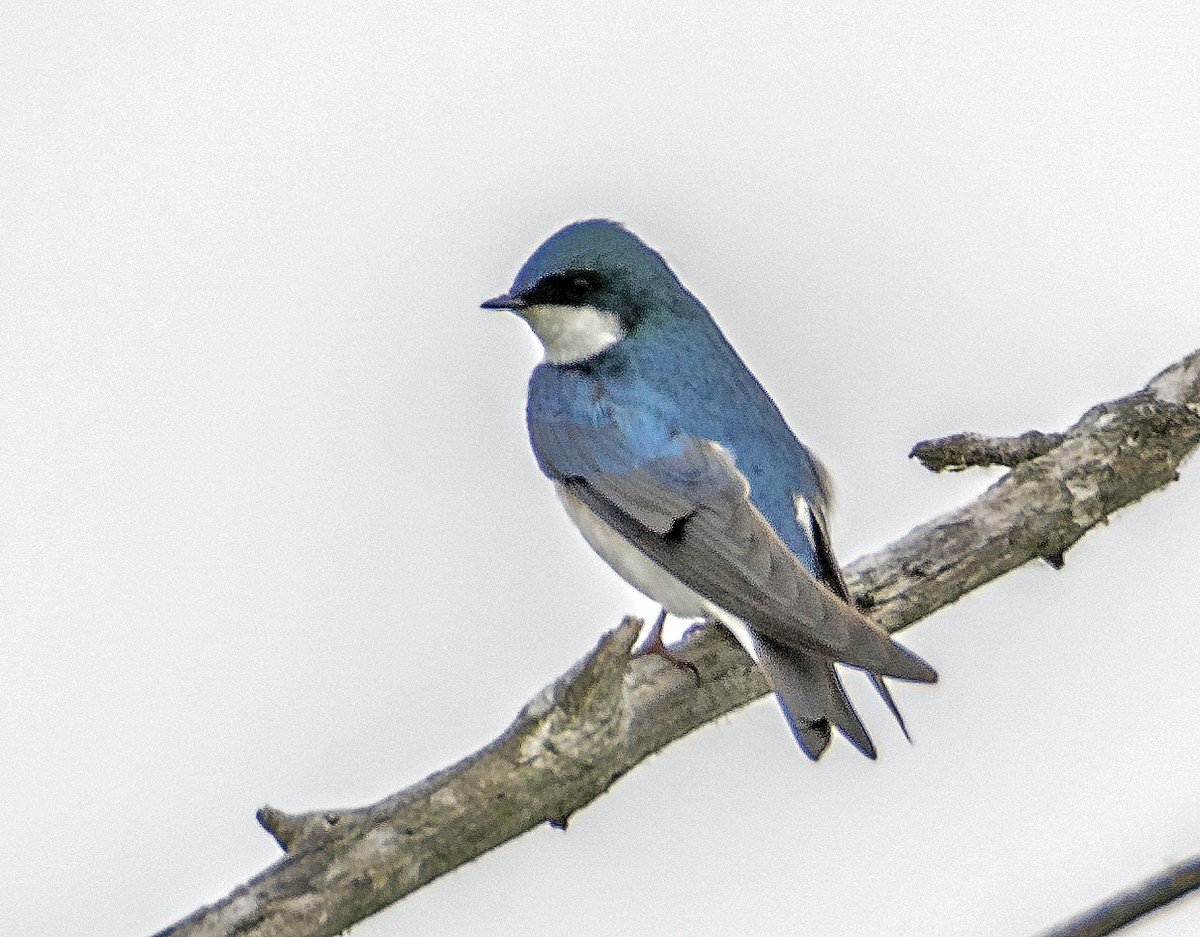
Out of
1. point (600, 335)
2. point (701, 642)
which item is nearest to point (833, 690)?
point (701, 642)

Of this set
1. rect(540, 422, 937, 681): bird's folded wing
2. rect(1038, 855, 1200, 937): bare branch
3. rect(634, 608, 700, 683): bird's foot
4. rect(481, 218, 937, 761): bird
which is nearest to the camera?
rect(1038, 855, 1200, 937): bare branch

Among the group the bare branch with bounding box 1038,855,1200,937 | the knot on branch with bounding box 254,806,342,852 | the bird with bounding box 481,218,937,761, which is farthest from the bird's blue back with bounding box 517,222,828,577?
the bare branch with bounding box 1038,855,1200,937

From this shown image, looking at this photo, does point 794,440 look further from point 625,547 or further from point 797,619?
point 797,619

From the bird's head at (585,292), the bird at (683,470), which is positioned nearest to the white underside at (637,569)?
the bird at (683,470)

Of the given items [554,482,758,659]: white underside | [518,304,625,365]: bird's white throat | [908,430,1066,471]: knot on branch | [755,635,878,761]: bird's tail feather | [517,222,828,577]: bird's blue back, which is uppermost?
[518,304,625,365]: bird's white throat

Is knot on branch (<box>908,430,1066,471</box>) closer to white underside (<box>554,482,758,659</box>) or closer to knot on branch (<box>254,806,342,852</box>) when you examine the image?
white underside (<box>554,482,758,659</box>)

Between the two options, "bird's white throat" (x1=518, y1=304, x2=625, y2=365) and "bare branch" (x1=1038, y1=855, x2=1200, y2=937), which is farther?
"bird's white throat" (x1=518, y1=304, x2=625, y2=365)

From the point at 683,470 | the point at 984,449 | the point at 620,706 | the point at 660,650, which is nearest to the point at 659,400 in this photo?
the point at 683,470
